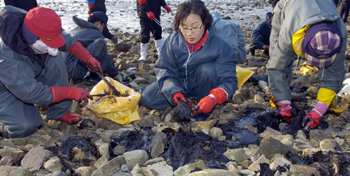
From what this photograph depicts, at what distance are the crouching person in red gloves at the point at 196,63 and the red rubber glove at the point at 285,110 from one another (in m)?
0.51

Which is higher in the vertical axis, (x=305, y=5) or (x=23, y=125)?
(x=305, y=5)

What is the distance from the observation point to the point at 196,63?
108 inches

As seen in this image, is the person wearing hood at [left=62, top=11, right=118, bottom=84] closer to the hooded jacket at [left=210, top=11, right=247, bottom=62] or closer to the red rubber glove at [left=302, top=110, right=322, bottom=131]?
the hooded jacket at [left=210, top=11, right=247, bottom=62]

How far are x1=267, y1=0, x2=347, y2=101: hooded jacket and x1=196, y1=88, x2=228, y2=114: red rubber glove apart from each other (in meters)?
0.60

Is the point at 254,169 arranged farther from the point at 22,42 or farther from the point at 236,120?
the point at 22,42

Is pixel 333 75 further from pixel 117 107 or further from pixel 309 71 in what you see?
pixel 117 107

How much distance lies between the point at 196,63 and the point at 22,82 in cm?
156

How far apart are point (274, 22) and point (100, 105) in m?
2.04

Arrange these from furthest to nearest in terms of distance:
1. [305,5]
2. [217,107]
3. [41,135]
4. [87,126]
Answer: [217,107] < [87,126] < [41,135] < [305,5]

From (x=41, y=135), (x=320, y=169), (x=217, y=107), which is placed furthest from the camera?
(x=217, y=107)

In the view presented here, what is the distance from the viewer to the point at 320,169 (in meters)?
1.87

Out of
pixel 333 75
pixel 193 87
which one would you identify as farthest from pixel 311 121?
pixel 193 87

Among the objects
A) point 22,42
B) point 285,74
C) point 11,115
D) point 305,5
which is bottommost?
point 11,115

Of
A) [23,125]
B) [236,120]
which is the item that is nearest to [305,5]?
[236,120]
